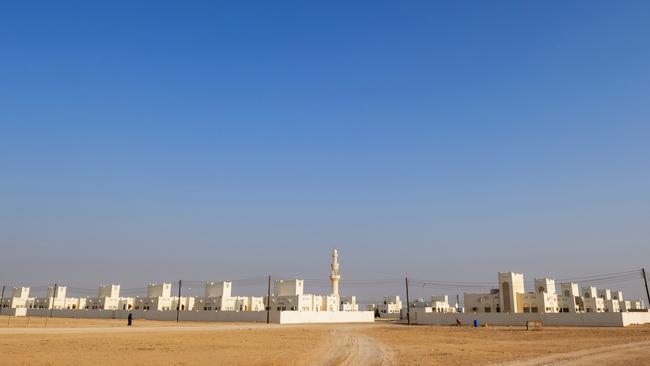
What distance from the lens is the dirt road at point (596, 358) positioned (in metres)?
21.0

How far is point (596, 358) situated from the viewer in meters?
23.2

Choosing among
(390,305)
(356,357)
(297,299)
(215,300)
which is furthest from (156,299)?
(356,357)

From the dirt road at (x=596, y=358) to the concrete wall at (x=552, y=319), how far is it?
38.7 meters

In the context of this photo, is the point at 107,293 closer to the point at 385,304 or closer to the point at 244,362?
the point at 385,304

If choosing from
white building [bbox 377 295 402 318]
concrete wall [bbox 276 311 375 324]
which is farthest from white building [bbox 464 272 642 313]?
white building [bbox 377 295 402 318]

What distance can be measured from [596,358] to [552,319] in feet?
161

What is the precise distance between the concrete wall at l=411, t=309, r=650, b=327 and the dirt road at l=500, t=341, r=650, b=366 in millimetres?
38678

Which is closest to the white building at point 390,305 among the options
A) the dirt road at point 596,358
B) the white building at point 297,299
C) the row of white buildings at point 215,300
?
the row of white buildings at point 215,300

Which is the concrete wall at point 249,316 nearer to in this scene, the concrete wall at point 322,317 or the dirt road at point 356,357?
the concrete wall at point 322,317

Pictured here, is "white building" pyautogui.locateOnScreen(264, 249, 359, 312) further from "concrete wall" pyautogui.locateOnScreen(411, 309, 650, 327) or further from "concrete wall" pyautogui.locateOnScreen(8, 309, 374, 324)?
"concrete wall" pyautogui.locateOnScreen(411, 309, 650, 327)

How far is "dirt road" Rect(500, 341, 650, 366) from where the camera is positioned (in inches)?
827

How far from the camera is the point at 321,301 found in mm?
105250

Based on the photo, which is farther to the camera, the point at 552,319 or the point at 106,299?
the point at 106,299

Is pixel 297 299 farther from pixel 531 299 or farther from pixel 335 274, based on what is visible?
pixel 531 299
